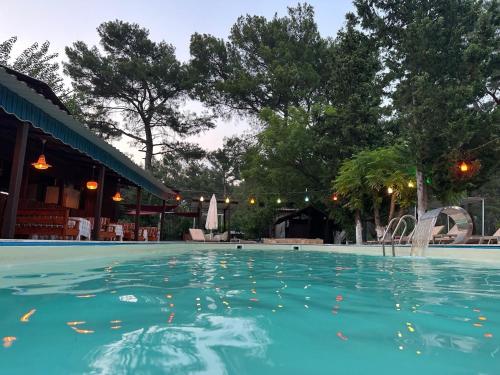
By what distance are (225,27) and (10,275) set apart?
108ft

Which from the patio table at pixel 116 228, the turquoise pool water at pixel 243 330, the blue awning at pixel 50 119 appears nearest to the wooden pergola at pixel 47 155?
the blue awning at pixel 50 119

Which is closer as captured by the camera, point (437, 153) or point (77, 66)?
point (437, 153)

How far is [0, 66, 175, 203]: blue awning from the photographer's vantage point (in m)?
7.60

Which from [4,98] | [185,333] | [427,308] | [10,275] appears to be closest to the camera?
[185,333]

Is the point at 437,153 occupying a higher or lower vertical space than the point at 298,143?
lower

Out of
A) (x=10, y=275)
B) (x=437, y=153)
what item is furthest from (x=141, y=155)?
(x=10, y=275)

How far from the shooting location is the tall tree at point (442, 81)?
55.0 feet

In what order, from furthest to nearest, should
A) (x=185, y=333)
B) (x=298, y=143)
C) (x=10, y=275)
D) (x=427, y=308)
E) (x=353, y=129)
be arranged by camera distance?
(x=298, y=143), (x=353, y=129), (x=10, y=275), (x=427, y=308), (x=185, y=333)

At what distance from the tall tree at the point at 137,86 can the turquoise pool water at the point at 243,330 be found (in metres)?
28.9

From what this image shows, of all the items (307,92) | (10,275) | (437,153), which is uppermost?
(307,92)

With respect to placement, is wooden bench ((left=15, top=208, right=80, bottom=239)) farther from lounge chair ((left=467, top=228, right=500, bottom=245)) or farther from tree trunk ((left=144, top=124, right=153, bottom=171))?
tree trunk ((left=144, top=124, right=153, bottom=171))

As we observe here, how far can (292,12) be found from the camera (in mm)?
32719

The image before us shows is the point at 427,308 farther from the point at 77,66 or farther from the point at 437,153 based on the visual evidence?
the point at 77,66

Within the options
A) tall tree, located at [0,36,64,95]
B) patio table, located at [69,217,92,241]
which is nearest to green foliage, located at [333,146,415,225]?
patio table, located at [69,217,92,241]
